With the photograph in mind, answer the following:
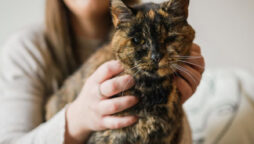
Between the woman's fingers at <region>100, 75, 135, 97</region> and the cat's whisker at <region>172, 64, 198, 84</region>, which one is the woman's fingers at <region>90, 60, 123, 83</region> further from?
the cat's whisker at <region>172, 64, 198, 84</region>

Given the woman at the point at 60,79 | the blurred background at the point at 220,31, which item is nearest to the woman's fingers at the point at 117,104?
the woman at the point at 60,79

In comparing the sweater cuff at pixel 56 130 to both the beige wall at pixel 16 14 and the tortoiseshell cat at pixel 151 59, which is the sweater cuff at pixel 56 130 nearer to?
the tortoiseshell cat at pixel 151 59

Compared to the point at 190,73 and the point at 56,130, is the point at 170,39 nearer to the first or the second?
the point at 190,73

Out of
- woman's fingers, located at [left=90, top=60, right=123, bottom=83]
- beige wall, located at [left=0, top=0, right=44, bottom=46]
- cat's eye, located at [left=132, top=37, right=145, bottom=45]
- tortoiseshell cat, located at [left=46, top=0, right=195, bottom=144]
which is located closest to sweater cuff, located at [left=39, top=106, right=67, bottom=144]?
tortoiseshell cat, located at [left=46, top=0, right=195, bottom=144]

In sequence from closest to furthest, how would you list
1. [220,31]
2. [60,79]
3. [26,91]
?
[26,91]
[60,79]
[220,31]

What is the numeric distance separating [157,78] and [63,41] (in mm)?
589

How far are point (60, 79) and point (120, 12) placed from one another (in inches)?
23.2

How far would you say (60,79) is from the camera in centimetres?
100

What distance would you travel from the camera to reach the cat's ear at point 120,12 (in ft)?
1.67

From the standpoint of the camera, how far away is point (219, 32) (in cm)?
110

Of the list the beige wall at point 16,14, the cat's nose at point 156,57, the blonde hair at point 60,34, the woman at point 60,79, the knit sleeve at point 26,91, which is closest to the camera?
the cat's nose at point 156,57

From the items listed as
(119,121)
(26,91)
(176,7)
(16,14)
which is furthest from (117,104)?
(16,14)

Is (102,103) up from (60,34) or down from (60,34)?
down

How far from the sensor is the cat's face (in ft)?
1.62
